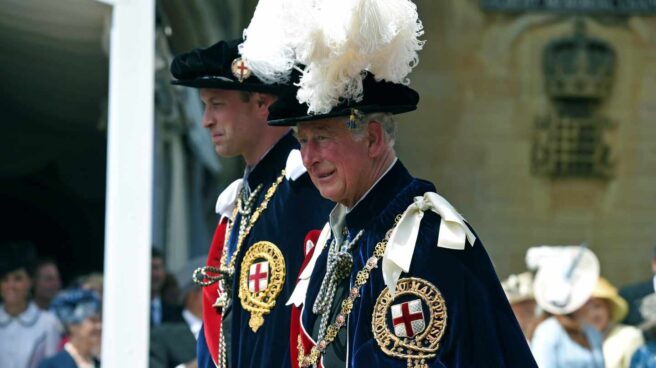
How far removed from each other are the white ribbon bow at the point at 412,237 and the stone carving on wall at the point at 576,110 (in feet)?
36.2

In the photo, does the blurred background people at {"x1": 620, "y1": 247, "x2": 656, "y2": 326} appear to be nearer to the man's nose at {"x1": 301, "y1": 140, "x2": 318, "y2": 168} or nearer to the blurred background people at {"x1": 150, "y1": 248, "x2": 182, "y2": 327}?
the blurred background people at {"x1": 150, "y1": 248, "x2": 182, "y2": 327}

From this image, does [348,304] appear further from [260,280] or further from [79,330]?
[79,330]

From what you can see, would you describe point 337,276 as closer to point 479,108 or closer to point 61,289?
point 61,289

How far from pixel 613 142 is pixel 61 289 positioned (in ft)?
24.9

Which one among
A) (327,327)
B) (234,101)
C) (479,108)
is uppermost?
(479,108)

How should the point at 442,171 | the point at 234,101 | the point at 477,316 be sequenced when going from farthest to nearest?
the point at 442,171
the point at 234,101
the point at 477,316

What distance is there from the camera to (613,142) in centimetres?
1477

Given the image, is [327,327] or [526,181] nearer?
[327,327]

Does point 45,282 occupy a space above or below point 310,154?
below

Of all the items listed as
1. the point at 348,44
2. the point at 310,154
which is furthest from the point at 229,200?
the point at 348,44

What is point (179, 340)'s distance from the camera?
26.8ft

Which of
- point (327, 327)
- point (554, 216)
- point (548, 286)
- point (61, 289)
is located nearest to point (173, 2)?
point (61, 289)

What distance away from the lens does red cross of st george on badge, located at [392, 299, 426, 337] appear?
3648 millimetres

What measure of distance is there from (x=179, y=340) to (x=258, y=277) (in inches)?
146
